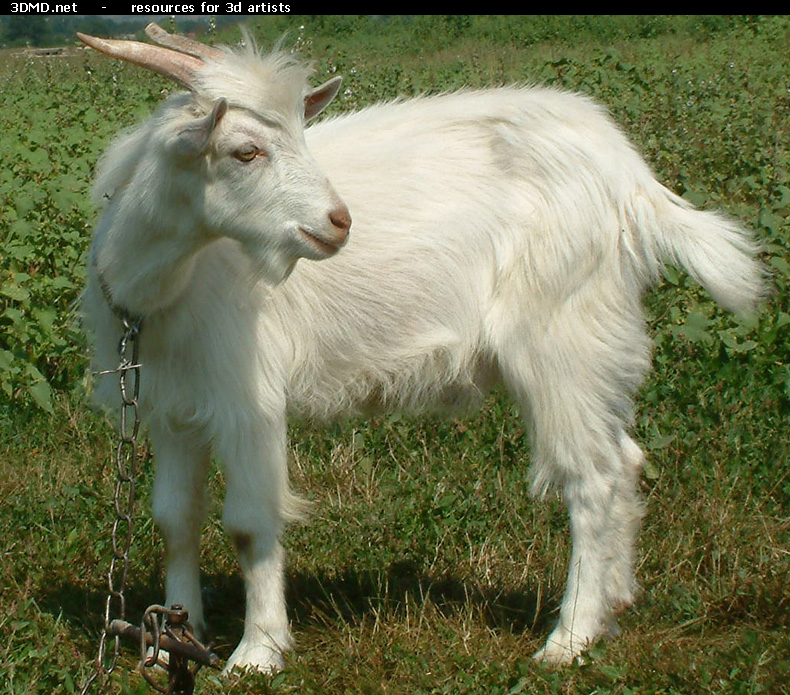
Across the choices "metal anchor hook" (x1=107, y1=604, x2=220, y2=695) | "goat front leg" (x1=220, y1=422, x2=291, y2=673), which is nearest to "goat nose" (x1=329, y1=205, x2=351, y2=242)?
"goat front leg" (x1=220, y1=422, x2=291, y2=673)

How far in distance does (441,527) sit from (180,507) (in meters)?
1.11

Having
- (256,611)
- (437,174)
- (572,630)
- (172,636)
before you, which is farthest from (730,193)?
(172,636)

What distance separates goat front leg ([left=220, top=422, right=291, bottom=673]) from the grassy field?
13cm

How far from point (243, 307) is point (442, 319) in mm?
706

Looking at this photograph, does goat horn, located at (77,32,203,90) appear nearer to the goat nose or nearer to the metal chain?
the goat nose

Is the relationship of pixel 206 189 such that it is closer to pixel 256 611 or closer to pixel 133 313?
pixel 133 313

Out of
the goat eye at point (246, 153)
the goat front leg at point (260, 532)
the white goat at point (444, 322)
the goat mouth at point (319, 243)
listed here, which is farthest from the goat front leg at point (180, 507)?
the goat eye at point (246, 153)

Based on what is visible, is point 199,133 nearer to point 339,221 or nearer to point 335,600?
point 339,221

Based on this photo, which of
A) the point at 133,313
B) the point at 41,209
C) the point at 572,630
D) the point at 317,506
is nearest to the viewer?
the point at 133,313

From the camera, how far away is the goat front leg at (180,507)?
398cm

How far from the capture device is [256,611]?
153 inches

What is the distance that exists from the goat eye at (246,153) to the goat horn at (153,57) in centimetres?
26

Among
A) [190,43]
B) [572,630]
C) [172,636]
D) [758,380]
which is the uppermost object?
[190,43]

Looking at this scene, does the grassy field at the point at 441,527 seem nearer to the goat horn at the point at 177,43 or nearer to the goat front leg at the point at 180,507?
the goat front leg at the point at 180,507
